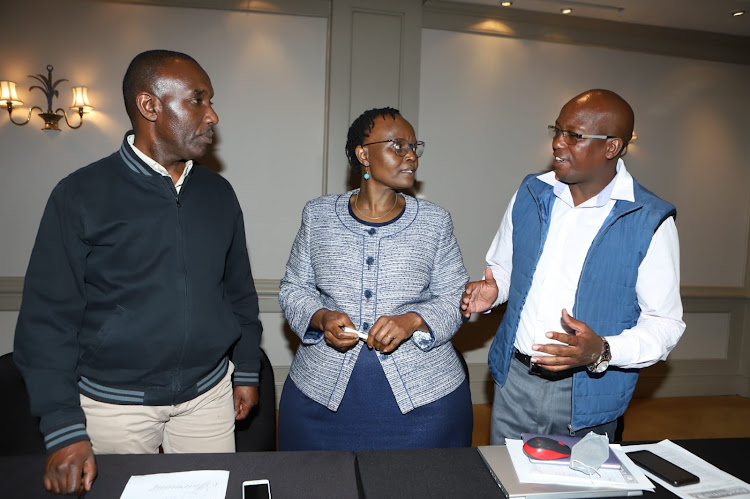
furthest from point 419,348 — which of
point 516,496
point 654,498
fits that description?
point 654,498

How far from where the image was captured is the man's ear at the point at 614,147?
1806 millimetres

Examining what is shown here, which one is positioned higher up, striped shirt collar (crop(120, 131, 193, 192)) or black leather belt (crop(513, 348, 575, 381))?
striped shirt collar (crop(120, 131, 193, 192))

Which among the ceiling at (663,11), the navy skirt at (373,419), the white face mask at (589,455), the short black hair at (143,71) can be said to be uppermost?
the ceiling at (663,11)

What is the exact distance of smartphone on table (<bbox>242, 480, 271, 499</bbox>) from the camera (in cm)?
117

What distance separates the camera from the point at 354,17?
3959mm

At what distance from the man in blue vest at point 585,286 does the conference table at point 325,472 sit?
402 millimetres

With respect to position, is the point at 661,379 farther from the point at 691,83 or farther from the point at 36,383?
the point at 36,383

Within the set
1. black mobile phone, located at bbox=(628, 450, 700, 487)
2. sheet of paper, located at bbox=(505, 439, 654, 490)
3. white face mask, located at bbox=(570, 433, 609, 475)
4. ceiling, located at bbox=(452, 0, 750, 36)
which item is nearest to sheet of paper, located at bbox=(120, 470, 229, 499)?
sheet of paper, located at bbox=(505, 439, 654, 490)

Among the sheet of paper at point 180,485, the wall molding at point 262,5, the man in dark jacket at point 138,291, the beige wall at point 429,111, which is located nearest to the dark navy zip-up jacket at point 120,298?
the man in dark jacket at point 138,291

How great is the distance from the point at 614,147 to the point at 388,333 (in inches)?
41.3

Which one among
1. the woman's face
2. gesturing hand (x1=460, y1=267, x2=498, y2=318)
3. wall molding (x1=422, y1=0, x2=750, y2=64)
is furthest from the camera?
wall molding (x1=422, y1=0, x2=750, y2=64)

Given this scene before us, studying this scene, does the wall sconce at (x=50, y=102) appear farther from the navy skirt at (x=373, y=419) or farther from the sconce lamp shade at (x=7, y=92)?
the navy skirt at (x=373, y=419)

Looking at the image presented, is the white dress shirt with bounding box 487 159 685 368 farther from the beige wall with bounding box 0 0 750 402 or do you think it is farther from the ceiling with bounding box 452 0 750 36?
the ceiling with bounding box 452 0 750 36

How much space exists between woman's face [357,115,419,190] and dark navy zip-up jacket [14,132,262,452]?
0.67 meters
